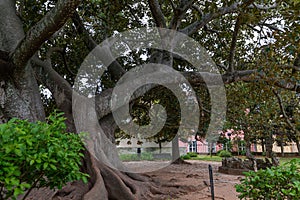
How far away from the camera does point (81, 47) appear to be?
787cm

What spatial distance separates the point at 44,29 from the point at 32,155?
90.5 inches

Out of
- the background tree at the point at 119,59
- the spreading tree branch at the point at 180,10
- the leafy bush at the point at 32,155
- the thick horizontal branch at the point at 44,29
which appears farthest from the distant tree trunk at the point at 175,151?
the leafy bush at the point at 32,155

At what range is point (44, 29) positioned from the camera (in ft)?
11.2

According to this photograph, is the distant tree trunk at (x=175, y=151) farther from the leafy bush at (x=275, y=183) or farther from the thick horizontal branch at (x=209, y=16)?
the leafy bush at (x=275, y=183)

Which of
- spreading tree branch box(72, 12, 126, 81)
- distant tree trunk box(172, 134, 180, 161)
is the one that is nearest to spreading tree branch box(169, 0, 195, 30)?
spreading tree branch box(72, 12, 126, 81)

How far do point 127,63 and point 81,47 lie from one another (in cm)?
167

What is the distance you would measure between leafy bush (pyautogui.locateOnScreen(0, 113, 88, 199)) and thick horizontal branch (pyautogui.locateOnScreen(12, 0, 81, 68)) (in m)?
1.74

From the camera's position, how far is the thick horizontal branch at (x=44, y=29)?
305cm

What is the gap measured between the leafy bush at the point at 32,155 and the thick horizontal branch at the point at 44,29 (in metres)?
1.74

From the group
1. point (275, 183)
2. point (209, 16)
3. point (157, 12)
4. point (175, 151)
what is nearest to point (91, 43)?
point (157, 12)

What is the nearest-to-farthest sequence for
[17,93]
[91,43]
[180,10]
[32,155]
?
[32,155], [17,93], [180,10], [91,43]

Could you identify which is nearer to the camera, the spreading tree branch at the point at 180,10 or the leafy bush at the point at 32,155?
the leafy bush at the point at 32,155

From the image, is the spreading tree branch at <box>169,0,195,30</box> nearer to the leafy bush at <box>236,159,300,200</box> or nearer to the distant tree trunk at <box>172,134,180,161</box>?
the leafy bush at <box>236,159,300,200</box>

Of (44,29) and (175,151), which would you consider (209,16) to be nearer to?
(44,29)
